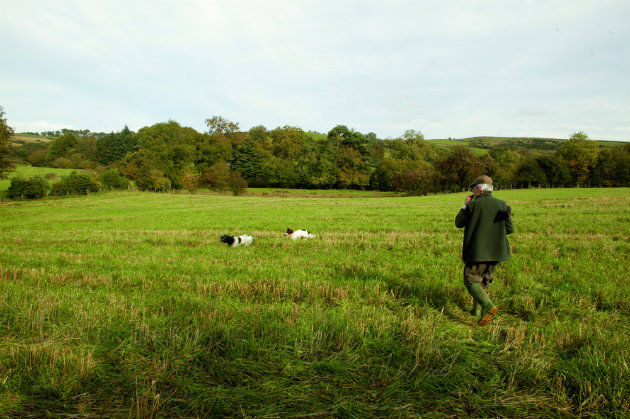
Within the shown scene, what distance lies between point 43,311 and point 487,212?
7282mm

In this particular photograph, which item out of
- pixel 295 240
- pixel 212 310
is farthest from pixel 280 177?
pixel 212 310

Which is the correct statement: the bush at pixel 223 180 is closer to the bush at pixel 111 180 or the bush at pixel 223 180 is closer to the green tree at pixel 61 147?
the bush at pixel 111 180

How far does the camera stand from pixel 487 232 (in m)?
5.06

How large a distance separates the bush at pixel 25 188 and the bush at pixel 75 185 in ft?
11.2

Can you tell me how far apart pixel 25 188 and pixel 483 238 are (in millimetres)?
67087

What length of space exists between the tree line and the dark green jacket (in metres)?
67.4

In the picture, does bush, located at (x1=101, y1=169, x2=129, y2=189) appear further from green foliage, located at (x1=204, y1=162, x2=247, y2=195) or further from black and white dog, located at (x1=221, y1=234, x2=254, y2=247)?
black and white dog, located at (x1=221, y1=234, x2=254, y2=247)

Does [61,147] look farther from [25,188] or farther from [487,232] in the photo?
[487,232]

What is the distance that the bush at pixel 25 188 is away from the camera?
48750mm

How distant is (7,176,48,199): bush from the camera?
4875cm

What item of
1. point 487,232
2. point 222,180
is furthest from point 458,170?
point 487,232

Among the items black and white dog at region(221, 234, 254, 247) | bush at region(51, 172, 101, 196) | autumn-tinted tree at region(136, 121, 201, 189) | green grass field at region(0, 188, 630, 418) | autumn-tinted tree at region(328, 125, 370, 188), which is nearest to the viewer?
green grass field at region(0, 188, 630, 418)

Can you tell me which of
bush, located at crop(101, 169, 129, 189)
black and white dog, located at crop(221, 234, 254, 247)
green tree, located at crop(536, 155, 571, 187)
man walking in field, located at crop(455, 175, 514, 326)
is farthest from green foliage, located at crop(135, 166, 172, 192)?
green tree, located at crop(536, 155, 571, 187)

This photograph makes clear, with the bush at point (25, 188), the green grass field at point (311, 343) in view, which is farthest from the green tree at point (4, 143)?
the green grass field at point (311, 343)
